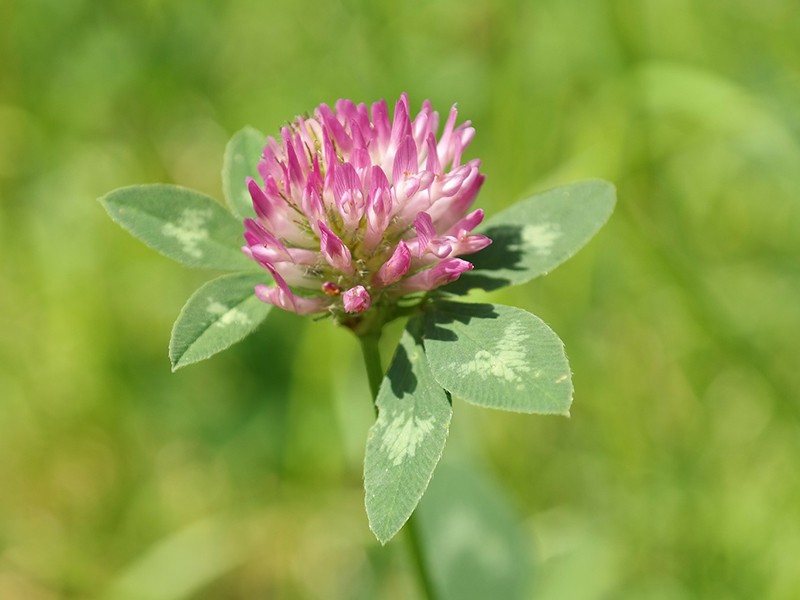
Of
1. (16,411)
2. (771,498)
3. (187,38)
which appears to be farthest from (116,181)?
(771,498)

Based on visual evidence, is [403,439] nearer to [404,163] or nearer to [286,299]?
[286,299]

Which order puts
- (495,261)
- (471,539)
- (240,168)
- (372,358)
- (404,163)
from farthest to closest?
(471,539) → (240,168) → (495,261) → (372,358) → (404,163)

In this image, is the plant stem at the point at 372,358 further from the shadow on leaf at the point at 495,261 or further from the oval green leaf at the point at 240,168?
the oval green leaf at the point at 240,168

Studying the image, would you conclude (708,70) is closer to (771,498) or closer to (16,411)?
(771,498)

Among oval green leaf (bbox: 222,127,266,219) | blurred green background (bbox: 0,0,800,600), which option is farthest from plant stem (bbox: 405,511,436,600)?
blurred green background (bbox: 0,0,800,600)

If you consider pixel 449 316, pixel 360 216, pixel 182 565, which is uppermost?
pixel 360 216

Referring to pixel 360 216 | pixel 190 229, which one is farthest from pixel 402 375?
pixel 190 229
